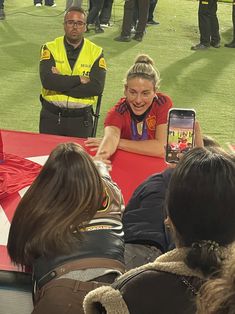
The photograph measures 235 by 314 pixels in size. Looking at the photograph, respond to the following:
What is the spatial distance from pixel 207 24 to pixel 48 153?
5869 mm

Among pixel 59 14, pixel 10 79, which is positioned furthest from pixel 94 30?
pixel 10 79

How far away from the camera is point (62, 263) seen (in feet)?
6.91

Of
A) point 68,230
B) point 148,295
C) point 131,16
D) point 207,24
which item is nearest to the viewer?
point 148,295

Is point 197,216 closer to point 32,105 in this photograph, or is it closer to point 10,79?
point 32,105

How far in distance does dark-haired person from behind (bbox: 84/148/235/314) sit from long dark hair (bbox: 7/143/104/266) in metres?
0.51

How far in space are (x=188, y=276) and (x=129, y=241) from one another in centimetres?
85

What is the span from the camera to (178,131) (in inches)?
127

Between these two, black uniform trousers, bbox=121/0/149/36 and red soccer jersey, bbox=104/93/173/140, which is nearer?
red soccer jersey, bbox=104/93/173/140

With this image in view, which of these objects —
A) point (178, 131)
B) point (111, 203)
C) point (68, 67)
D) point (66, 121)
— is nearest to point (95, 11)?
point (68, 67)

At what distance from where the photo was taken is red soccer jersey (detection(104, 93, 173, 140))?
3.83m

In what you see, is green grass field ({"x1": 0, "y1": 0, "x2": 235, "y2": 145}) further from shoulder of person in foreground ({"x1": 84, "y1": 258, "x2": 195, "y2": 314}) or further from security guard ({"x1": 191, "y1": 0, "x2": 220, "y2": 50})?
shoulder of person in foreground ({"x1": 84, "y1": 258, "x2": 195, "y2": 314})

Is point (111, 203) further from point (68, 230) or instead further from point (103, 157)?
point (103, 157)

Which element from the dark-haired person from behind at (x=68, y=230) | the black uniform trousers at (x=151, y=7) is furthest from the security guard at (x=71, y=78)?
the black uniform trousers at (x=151, y=7)

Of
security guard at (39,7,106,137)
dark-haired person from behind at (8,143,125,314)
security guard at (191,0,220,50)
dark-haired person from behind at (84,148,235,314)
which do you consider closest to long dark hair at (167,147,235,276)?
dark-haired person from behind at (84,148,235,314)
